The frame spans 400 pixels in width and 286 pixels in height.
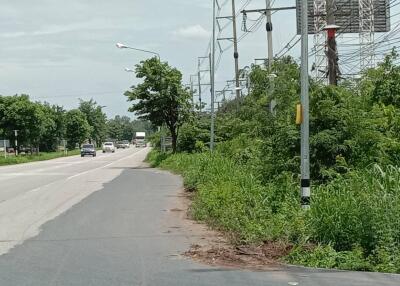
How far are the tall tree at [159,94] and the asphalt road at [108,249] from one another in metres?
24.2

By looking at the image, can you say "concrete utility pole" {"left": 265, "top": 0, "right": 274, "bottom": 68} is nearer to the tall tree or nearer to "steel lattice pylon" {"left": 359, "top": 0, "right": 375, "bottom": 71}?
"steel lattice pylon" {"left": 359, "top": 0, "right": 375, "bottom": 71}

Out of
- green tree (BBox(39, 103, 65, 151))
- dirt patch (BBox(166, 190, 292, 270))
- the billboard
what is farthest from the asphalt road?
green tree (BBox(39, 103, 65, 151))

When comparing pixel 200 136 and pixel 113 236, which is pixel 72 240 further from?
pixel 200 136

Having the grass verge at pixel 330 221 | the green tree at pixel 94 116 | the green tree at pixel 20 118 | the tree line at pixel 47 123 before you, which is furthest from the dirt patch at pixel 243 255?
the green tree at pixel 94 116

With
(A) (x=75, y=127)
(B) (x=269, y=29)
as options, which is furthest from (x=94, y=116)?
(B) (x=269, y=29)

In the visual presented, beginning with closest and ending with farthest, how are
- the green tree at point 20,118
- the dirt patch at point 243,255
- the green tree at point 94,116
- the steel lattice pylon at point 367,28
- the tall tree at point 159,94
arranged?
the dirt patch at point 243,255, the steel lattice pylon at point 367,28, the tall tree at point 159,94, the green tree at point 20,118, the green tree at point 94,116

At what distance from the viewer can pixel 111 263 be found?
8.21m

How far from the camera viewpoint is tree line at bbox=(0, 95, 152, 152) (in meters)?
61.6

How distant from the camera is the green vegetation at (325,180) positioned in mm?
8344

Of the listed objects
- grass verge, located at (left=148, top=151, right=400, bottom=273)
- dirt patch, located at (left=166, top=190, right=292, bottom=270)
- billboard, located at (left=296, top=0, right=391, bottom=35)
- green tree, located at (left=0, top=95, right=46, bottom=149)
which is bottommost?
dirt patch, located at (left=166, top=190, right=292, bottom=270)

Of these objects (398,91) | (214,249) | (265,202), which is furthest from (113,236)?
(398,91)

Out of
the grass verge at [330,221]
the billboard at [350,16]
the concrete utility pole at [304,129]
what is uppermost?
the billboard at [350,16]

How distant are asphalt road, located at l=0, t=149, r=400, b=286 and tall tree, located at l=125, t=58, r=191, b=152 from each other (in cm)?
2418

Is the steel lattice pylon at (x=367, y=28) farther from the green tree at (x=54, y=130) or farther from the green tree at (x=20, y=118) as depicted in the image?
the green tree at (x=54, y=130)
